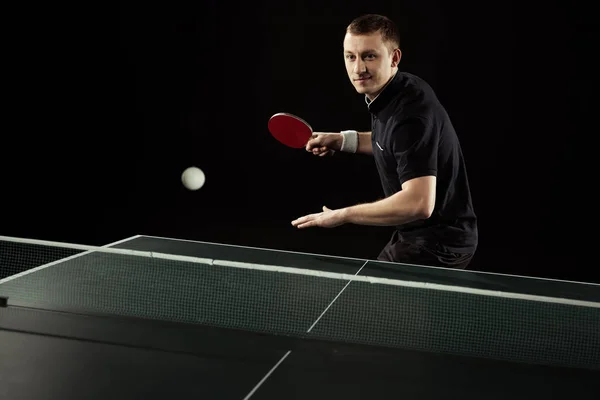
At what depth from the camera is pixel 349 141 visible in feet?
14.0

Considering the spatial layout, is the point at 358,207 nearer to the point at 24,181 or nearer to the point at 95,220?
the point at 95,220

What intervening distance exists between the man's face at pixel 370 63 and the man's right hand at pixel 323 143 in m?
0.54

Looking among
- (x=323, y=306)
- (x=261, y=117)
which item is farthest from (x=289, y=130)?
(x=261, y=117)

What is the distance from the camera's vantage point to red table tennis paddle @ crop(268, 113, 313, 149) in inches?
169

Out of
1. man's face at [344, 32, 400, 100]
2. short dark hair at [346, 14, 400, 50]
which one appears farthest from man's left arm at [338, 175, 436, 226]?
short dark hair at [346, 14, 400, 50]

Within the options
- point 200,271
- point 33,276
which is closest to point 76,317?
point 33,276

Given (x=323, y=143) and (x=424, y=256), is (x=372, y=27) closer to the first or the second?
(x=323, y=143)

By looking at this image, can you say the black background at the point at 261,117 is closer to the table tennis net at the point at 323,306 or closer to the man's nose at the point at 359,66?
the man's nose at the point at 359,66

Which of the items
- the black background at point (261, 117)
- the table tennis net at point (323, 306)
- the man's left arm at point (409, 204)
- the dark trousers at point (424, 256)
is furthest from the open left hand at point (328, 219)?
the black background at point (261, 117)

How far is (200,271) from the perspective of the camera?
3.85 m

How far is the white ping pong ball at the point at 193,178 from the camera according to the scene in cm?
634

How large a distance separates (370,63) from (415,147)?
529mm

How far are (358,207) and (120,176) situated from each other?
13.7 feet

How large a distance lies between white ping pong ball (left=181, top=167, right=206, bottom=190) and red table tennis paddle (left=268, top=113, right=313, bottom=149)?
213 centimetres
